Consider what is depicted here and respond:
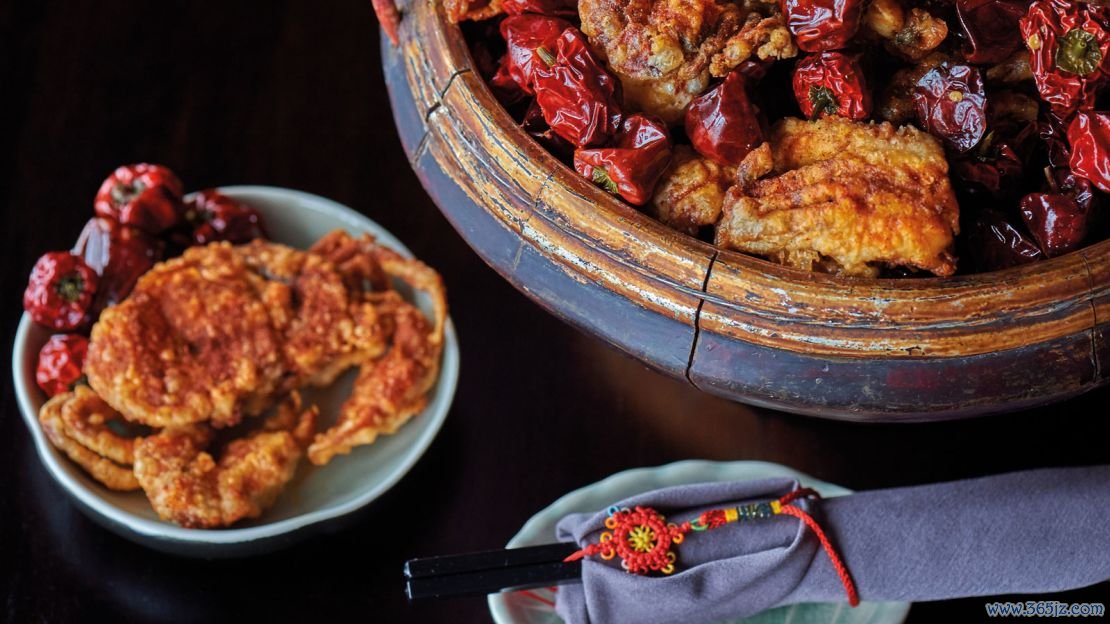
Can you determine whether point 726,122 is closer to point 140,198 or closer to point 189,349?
point 189,349

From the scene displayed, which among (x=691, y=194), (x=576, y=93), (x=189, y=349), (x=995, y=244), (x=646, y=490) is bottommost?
(x=646, y=490)

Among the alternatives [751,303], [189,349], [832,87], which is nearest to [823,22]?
[832,87]

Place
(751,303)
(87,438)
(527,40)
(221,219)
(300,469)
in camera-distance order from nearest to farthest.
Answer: (751,303)
(527,40)
(87,438)
(300,469)
(221,219)

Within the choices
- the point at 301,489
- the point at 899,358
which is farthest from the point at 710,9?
the point at 301,489

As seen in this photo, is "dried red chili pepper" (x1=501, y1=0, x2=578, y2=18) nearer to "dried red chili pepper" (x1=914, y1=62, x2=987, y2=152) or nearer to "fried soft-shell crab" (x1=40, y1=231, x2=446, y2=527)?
"dried red chili pepper" (x1=914, y1=62, x2=987, y2=152)

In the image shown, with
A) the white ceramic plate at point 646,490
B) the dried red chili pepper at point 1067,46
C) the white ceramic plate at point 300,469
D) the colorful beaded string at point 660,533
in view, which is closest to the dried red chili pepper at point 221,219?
the white ceramic plate at point 300,469

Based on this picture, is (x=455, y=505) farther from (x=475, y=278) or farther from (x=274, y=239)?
(x=274, y=239)

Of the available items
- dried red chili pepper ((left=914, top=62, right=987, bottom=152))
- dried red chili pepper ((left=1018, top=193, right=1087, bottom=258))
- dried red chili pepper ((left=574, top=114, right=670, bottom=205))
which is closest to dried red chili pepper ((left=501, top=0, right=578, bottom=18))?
dried red chili pepper ((left=574, top=114, right=670, bottom=205))
